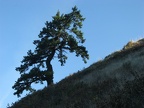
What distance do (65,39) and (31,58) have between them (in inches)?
156

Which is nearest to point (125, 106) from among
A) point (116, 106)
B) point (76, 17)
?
point (116, 106)

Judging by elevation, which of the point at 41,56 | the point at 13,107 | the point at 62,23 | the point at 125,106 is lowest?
the point at 125,106

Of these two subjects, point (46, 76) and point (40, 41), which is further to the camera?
point (40, 41)

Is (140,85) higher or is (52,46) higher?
(52,46)

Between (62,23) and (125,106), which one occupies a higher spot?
(62,23)

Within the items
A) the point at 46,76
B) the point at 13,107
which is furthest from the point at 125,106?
the point at 46,76

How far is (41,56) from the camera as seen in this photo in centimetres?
3222

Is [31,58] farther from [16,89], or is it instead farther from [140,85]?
[140,85]

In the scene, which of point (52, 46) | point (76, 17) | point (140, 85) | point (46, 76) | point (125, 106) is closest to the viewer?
point (125, 106)

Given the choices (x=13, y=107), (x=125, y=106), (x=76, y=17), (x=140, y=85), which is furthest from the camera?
(x=76, y=17)

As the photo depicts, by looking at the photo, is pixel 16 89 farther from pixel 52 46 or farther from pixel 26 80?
pixel 52 46

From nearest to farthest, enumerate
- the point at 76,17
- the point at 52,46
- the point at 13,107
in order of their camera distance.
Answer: the point at 13,107 < the point at 52,46 < the point at 76,17

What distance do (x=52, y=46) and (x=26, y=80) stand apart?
14.8ft

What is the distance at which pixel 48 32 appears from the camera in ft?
107
